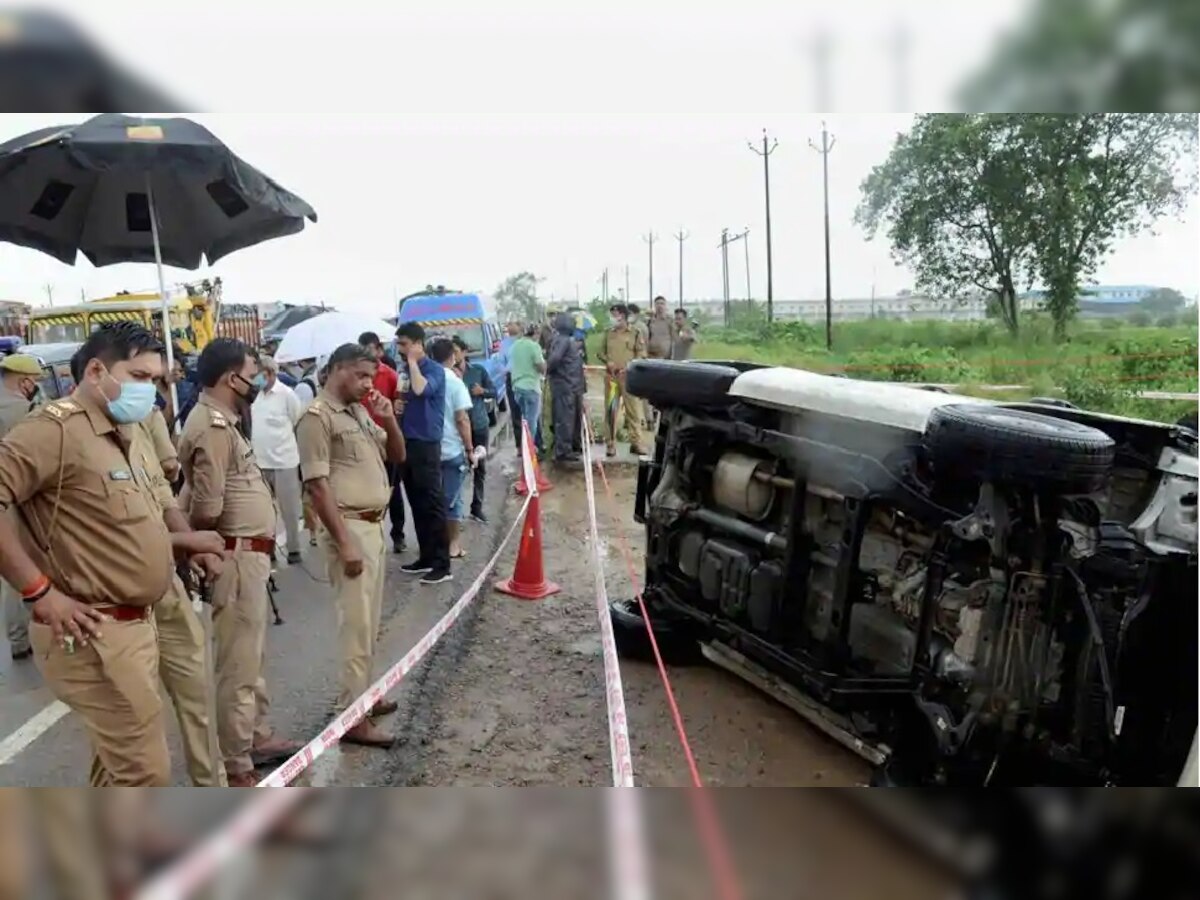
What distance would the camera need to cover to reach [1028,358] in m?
8.48

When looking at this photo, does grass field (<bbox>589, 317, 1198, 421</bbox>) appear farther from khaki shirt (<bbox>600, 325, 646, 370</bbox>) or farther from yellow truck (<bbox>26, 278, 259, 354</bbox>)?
yellow truck (<bbox>26, 278, 259, 354</bbox>)

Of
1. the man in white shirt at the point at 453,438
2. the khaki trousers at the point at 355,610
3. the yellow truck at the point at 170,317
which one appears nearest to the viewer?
the khaki trousers at the point at 355,610

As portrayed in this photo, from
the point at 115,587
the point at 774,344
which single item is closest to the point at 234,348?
the point at 115,587

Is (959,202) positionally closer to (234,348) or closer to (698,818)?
(234,348)

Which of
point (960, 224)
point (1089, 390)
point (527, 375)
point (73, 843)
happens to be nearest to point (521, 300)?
point (527, 375)

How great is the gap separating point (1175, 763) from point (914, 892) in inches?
46.0

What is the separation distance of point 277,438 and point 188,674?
2.89 m

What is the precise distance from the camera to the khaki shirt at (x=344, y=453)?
11.6ft

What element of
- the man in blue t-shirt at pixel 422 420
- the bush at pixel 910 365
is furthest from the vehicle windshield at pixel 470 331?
the man in blue t-shirt at pixel 422 420

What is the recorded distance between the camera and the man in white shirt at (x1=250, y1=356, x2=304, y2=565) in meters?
5.62

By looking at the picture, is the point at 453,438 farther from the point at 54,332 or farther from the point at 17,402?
the point at 54,332

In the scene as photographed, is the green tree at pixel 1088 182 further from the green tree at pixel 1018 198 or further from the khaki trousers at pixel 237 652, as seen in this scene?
the khaki trousers at pixel 237 652

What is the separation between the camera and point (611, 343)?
10070 mm

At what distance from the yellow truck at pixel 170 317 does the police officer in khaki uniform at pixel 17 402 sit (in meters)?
0.54
